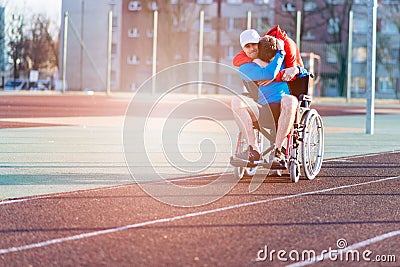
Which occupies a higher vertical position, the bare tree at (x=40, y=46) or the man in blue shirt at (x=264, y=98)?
the bare tree at (x=40, y=46)

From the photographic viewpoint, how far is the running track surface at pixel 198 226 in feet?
17.5

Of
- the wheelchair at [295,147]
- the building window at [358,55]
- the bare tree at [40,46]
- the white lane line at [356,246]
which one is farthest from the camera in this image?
the bare tree at [40,46]

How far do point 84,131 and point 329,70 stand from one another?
1999 inches

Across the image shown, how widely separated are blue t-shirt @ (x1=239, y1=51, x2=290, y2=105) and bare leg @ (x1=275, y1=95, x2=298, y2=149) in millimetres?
127

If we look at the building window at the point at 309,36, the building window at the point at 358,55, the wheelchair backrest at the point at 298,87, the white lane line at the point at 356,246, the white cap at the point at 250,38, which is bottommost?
the white lane line at the point at 356,246

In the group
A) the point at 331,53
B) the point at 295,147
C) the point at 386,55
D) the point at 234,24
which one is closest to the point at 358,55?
the point at 234,24

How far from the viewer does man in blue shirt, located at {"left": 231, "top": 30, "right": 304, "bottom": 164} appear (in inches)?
364

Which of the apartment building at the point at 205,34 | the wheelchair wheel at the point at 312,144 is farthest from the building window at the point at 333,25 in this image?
the wheelchair wheel at the point at 312,144

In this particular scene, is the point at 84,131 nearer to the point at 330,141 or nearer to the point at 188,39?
the point at 330,141

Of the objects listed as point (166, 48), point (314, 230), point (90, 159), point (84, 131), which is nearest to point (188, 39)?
point (166, 48)

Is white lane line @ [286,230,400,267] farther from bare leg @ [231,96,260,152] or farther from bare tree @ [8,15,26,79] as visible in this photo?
bare tree @ [8,15,26,79]

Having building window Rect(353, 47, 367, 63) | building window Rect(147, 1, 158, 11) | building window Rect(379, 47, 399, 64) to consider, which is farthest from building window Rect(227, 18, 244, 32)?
building window Rect(379, 47, 399, 64)

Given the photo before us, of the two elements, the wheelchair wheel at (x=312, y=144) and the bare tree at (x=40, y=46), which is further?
the bare tree at (x=40, y=46)

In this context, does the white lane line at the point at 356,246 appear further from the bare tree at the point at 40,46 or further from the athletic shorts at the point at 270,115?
the bare tree at the point at 40,46
